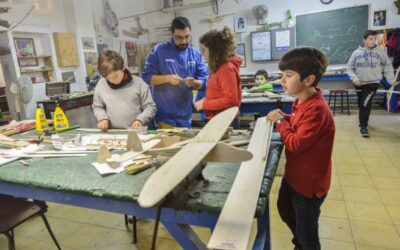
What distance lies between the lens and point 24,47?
5.02 m

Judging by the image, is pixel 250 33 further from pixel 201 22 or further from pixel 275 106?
pixel 275 106

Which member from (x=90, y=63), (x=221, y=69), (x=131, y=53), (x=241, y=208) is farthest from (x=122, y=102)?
(x=131, y=53)

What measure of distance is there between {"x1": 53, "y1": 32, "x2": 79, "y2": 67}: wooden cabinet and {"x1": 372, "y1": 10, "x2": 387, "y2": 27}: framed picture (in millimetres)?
6764

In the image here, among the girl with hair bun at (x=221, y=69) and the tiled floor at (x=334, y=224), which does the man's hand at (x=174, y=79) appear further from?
the tiled floor at (x=334, y=224)

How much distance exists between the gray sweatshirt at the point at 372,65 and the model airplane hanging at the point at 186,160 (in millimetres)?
4075

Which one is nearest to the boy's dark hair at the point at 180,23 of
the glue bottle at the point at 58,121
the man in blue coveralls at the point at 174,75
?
the man in blue coveralls at the point at 174,75

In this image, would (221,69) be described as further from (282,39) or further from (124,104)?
(282,39)

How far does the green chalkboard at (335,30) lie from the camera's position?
6391 mm

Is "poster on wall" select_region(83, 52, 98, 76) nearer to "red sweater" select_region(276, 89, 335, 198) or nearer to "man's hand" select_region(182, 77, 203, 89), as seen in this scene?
"man's hand" select_region(182, 77, 203, 89)

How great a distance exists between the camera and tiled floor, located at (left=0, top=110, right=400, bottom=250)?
1.96 m

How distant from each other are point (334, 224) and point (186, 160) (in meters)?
1.80

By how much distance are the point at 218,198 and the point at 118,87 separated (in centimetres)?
144

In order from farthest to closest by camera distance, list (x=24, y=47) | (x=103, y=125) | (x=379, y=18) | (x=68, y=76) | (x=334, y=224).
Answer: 1. (x=379, y=18)
2. (x=68, y=76)
3. (x=24, y=47)
4. (x=334, y=224)
5. (x=103, y=125)

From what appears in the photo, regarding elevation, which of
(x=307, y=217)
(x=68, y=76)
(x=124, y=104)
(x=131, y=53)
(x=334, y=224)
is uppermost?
(x=131, y=53)
